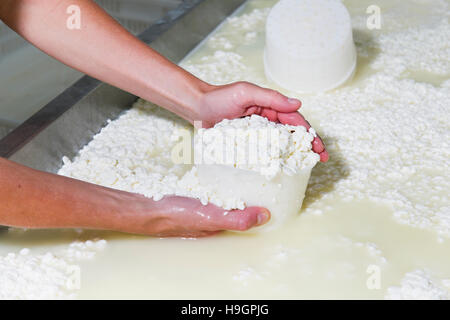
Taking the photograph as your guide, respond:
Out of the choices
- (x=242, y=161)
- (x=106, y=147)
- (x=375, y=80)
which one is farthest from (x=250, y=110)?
(x=375, y=80)

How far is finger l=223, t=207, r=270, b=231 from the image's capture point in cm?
130

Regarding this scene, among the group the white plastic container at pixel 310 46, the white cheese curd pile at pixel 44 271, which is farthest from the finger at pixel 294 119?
the white cheese curd pile at pixel 44 271

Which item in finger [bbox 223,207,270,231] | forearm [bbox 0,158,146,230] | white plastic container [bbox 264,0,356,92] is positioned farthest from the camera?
white plastic container [bbox 264,0,356,92]

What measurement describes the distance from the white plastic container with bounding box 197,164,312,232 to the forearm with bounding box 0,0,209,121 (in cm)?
32

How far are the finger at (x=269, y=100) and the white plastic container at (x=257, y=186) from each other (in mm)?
203

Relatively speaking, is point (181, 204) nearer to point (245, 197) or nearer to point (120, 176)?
point (245, 197)

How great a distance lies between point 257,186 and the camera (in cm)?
131

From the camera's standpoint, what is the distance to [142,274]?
132 cm

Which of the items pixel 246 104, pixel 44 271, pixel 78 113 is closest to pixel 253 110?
pixel 246 104

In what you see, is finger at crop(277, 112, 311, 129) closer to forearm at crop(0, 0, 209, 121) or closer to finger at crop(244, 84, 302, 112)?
finger at crop(244, 84, 302, 112)

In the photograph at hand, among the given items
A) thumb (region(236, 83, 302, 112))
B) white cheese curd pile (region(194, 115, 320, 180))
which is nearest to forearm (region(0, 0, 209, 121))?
thumb (region(236, 83, 302, 112))

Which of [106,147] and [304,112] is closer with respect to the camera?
[106,147]

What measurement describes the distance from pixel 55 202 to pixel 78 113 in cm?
52
